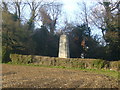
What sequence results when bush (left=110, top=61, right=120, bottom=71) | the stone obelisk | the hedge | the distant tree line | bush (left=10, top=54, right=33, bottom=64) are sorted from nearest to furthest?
1. bush (left=110, top=61, right=120, bottom=71)
2. the hedge
3. bush (left=10, top=54, right=33, bottom=64)
4. the stone obelisk
5. the distant tree line

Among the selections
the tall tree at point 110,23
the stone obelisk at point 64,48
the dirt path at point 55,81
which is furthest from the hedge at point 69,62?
the tall tree at point 110,23

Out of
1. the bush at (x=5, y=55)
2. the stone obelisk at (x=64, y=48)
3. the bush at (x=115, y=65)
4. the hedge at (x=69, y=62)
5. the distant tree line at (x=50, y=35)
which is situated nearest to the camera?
the bush at (x=115, y=65)

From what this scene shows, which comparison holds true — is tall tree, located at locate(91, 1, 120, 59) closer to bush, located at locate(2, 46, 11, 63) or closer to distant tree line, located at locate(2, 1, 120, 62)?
distant tree line, located at locate(2, 1, 120, 62)

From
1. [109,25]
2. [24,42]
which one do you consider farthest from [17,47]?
[109,25]

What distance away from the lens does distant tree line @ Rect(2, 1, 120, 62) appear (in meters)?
26.0

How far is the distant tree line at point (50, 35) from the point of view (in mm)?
26000

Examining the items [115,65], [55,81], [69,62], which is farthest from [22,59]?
[55,81]

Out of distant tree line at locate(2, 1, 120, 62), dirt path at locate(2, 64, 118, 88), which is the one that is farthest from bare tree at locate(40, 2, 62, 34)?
dirt path at locate(2, 64, 118, 88)

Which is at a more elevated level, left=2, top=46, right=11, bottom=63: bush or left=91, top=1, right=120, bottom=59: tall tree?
left=91, top=1, right=120, bottom=59: tall tree

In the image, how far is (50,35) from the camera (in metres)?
31.2

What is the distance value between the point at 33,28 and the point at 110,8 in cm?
1182

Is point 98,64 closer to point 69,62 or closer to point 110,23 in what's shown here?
point 69,62

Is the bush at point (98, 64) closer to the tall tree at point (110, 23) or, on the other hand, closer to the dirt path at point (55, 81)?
the dirt path at point (55, 81)

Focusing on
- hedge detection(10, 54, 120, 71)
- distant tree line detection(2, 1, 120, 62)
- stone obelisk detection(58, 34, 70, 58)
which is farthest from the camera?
distant tree line detection(2, 1, 120, 62)
